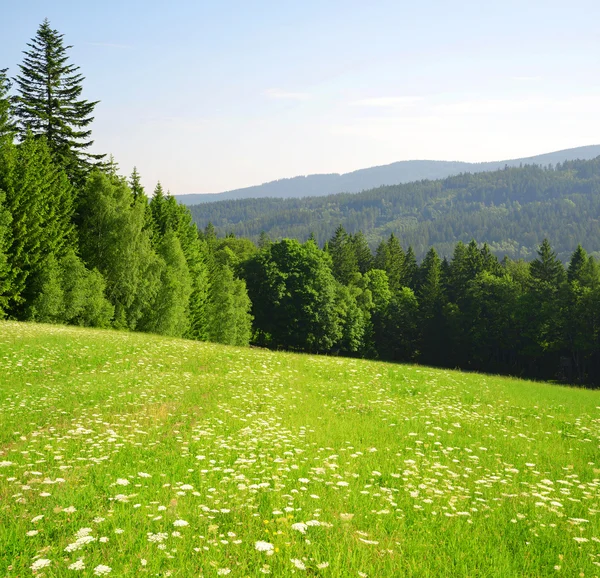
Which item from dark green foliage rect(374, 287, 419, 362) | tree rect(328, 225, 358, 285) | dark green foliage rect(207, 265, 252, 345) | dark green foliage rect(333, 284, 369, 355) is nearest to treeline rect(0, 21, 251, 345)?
dark green foliage rect(207, 265, 252, 345)

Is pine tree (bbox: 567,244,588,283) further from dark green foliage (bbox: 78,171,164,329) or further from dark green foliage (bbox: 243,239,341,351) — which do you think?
dark green foliage (bbox: 78,171,164,329)

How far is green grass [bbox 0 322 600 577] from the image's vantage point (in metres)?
6.67

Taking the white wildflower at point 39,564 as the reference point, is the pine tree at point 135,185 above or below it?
Answer: above

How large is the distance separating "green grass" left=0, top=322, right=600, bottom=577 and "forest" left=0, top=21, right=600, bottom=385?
22707mm

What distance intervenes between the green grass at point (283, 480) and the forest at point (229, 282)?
74.5ft

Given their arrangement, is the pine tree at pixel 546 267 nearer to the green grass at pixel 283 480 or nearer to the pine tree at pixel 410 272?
the pine tree at pixel 410 272

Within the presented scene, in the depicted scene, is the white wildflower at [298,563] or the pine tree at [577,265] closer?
the white wildflower at [298,563]

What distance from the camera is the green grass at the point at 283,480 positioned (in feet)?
21.9

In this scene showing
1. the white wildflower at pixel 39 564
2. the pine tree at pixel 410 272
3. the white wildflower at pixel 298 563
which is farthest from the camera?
the pine tree at pixel 410 272

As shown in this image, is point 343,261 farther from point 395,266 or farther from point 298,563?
point 298,563

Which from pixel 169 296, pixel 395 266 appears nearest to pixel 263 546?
pixel 169 296

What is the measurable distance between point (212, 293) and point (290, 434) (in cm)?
5896

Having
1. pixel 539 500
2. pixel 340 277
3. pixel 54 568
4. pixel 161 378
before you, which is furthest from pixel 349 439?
pixel 340 277

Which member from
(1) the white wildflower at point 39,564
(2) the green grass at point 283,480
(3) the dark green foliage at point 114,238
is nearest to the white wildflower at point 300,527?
(2) the green grass at point 283,480
